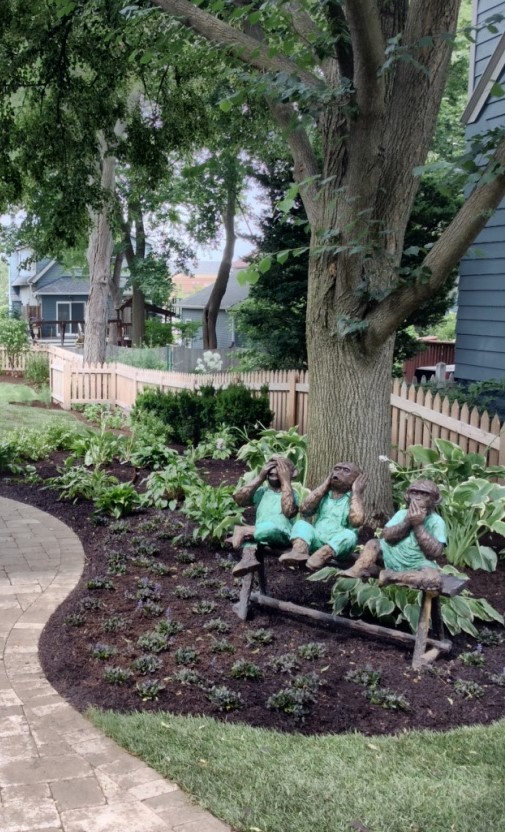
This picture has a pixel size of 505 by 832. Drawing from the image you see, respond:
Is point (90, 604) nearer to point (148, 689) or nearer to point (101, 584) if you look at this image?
point (101, 584)

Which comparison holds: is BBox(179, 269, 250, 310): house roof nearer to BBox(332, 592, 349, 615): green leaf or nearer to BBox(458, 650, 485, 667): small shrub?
BBox(332, 592, 349, 615): green leaf

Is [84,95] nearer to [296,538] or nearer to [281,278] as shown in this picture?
[281,278]

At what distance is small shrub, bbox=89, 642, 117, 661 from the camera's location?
3961 millimetres

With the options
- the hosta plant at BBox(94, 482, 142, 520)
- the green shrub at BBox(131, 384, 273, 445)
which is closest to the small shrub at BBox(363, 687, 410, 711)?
the hosta plant at BBox(94, 482, 142, 520)

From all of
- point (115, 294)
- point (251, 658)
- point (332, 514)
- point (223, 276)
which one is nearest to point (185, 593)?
point (251, 658)

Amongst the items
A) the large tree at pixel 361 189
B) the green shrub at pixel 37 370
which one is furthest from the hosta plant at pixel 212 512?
the green shrub at pixel 37 370

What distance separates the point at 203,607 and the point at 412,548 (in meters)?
1.37

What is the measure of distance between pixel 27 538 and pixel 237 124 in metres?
7.18

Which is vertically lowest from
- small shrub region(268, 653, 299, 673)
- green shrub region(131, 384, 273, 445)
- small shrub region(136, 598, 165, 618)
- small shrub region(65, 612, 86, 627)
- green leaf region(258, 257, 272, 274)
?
small shrub region(65, 612, 86, 627)

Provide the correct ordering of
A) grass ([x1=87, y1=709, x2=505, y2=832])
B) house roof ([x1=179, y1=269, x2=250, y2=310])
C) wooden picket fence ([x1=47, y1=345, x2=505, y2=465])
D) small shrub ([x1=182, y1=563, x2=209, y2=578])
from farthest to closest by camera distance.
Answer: house roof ([x1=179, y1=269, x2=250, y2=310])
wooden picket fence ([x1=47, y1=345, x2=505, y2=465])
small shrub ([x1=182, y1=563, x2=209, y2=578])
grass ([x1=87, y1=709, x2=505, y2=832])

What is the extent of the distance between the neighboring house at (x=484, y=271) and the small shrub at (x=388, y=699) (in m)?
6.83

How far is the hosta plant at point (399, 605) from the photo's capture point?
4164 mm

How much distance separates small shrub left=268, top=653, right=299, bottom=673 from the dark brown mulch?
3cm

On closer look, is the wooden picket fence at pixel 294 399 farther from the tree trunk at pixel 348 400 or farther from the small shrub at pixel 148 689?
the small shrub at pixel 148 689
